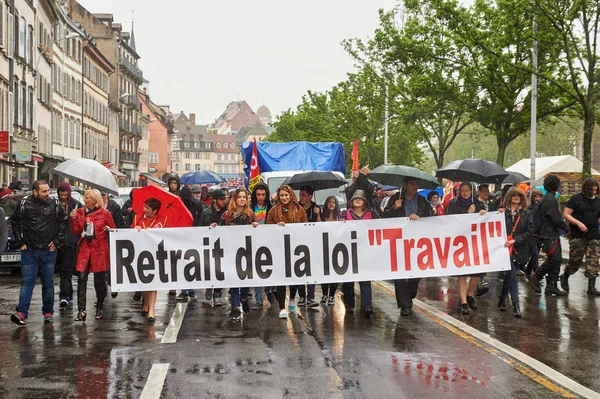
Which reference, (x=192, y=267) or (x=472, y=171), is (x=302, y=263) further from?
(x=472, y=171)

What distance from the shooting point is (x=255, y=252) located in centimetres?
1085

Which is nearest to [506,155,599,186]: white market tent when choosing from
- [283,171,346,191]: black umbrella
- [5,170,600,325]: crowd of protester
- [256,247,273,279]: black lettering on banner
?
[283,171,346,191]: black umbrella

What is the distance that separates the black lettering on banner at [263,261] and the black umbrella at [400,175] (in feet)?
7.92

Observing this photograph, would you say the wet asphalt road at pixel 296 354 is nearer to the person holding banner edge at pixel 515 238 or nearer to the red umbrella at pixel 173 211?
the person holding banner edge at pixel 515 238

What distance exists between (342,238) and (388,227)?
0.63m

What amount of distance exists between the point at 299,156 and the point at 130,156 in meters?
68.5

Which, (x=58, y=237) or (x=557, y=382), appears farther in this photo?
(x=58, y=237)

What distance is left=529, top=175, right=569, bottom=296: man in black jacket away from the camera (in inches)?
509

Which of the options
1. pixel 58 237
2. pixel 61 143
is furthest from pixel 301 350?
pixel 61 143

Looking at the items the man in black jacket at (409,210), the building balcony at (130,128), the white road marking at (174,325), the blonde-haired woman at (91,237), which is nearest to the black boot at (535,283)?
the man in black jacket at (409,210)

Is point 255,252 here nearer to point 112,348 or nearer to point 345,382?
point 112,348

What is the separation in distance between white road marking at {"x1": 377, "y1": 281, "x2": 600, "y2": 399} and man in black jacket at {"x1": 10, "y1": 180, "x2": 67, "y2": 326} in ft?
16.2

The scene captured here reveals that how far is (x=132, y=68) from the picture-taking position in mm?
90000

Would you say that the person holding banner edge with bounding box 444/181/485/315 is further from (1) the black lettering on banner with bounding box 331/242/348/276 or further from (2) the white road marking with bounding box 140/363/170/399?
(2) the white road marking with bounding box 140/363/170/399
